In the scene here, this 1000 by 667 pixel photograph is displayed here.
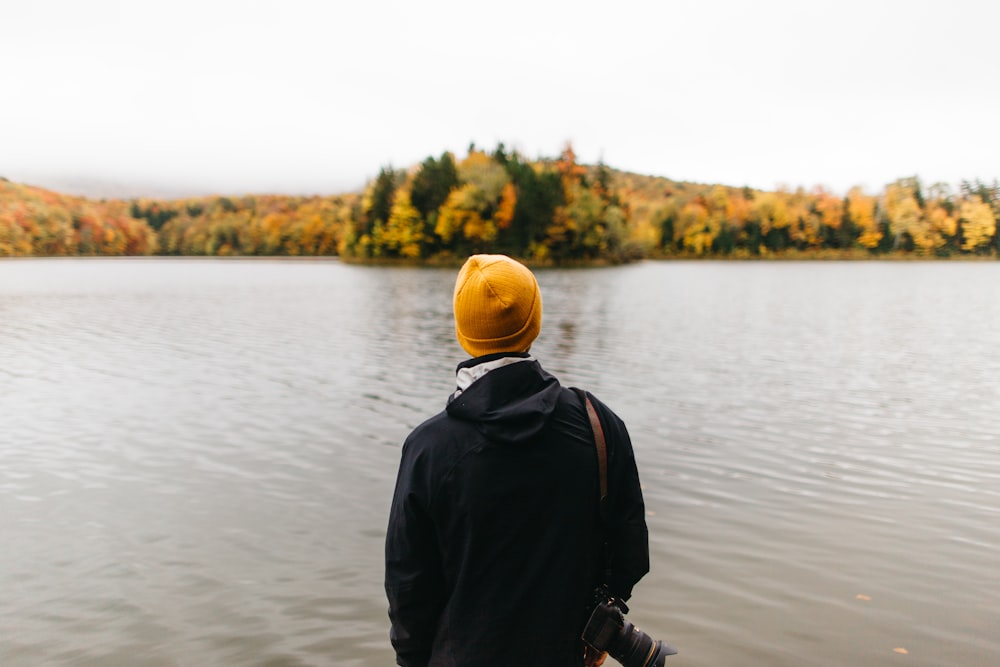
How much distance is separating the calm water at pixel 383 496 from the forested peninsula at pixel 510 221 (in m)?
66.2

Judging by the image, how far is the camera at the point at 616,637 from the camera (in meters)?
2.23

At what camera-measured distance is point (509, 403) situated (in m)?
1.96

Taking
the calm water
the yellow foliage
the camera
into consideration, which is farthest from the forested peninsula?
the camera

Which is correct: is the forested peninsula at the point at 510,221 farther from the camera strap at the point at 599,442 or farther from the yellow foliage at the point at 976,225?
the camera strap at the point at 599,442

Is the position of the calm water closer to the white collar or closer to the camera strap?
the camera strap

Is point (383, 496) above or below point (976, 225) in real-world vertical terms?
below

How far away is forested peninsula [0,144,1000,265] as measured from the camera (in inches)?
3282

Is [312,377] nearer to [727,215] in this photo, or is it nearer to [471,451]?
[471,451]

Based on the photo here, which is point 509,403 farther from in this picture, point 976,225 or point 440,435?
point 976,225

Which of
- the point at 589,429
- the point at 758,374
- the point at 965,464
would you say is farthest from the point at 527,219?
the point at 589,429

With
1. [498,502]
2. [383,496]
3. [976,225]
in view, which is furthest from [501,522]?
[976,225]

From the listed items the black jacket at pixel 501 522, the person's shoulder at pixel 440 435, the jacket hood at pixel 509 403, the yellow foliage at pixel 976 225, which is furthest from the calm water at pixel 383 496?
the yellow foliage at pixel 976 225

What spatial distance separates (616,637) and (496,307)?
113cm

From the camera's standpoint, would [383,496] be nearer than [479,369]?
No
